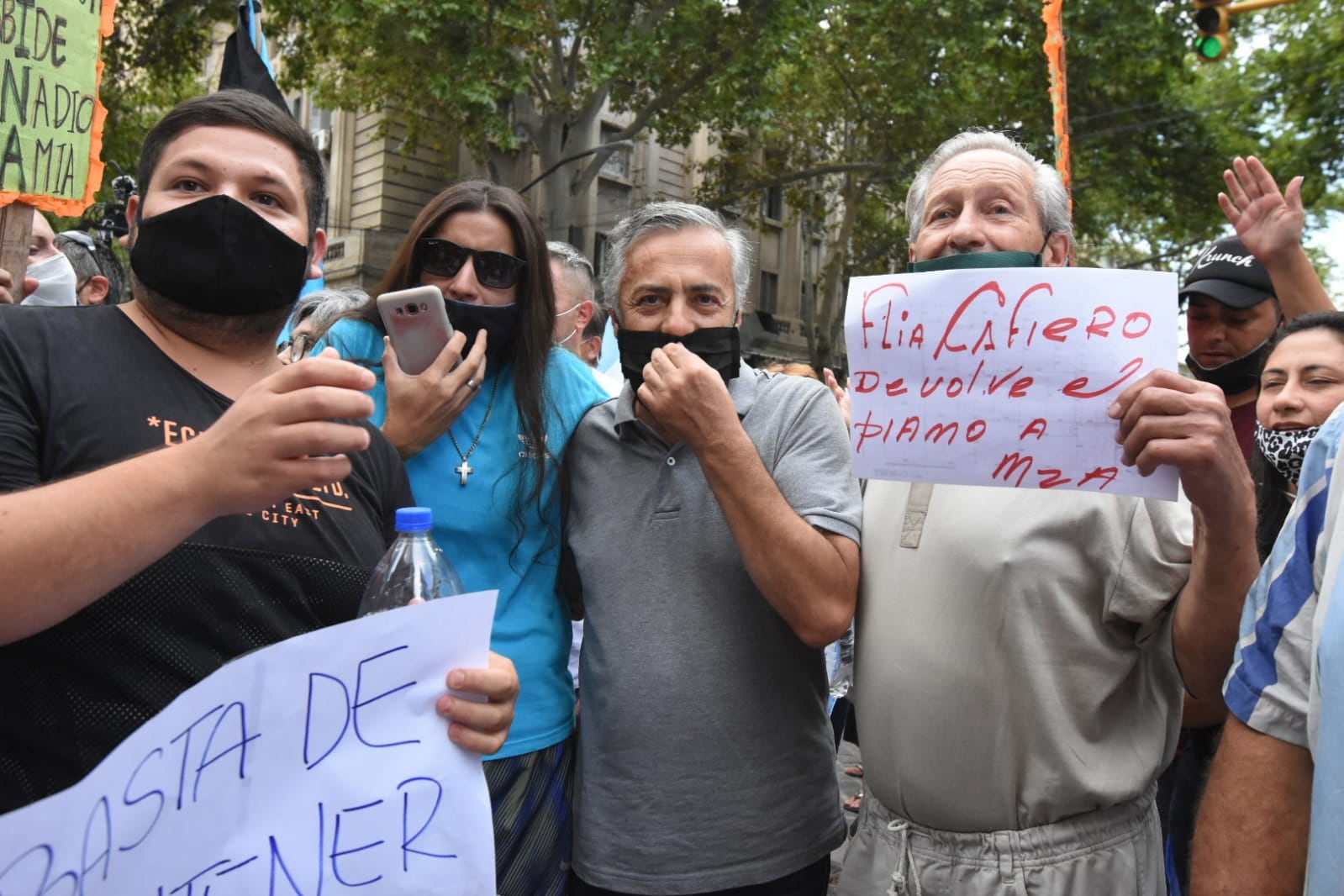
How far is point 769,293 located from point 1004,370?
25765 millimetres

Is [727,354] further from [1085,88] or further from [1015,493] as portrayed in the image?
[1085,88]

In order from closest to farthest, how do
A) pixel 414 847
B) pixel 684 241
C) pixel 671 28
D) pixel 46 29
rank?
pixel 414 847 < pixel 684 241 < pixel 46 29 < pixel 671 28


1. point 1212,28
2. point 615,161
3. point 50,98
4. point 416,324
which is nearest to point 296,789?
point 416,324

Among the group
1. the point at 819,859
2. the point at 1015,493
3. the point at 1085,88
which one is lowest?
the point at 819,859

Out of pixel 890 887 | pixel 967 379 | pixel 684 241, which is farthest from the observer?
pixel 684 241

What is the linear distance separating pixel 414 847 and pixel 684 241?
1.33m

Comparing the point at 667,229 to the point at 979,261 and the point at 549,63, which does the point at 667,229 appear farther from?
the point at 549,63

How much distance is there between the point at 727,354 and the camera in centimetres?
210

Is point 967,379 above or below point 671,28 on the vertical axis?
below

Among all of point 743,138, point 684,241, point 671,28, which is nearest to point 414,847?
point 684,241

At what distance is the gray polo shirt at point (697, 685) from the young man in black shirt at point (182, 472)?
507 mm

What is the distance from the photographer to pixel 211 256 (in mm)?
1502

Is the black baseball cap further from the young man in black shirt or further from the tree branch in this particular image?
the tree branch

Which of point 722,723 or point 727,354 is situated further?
point 727,354
